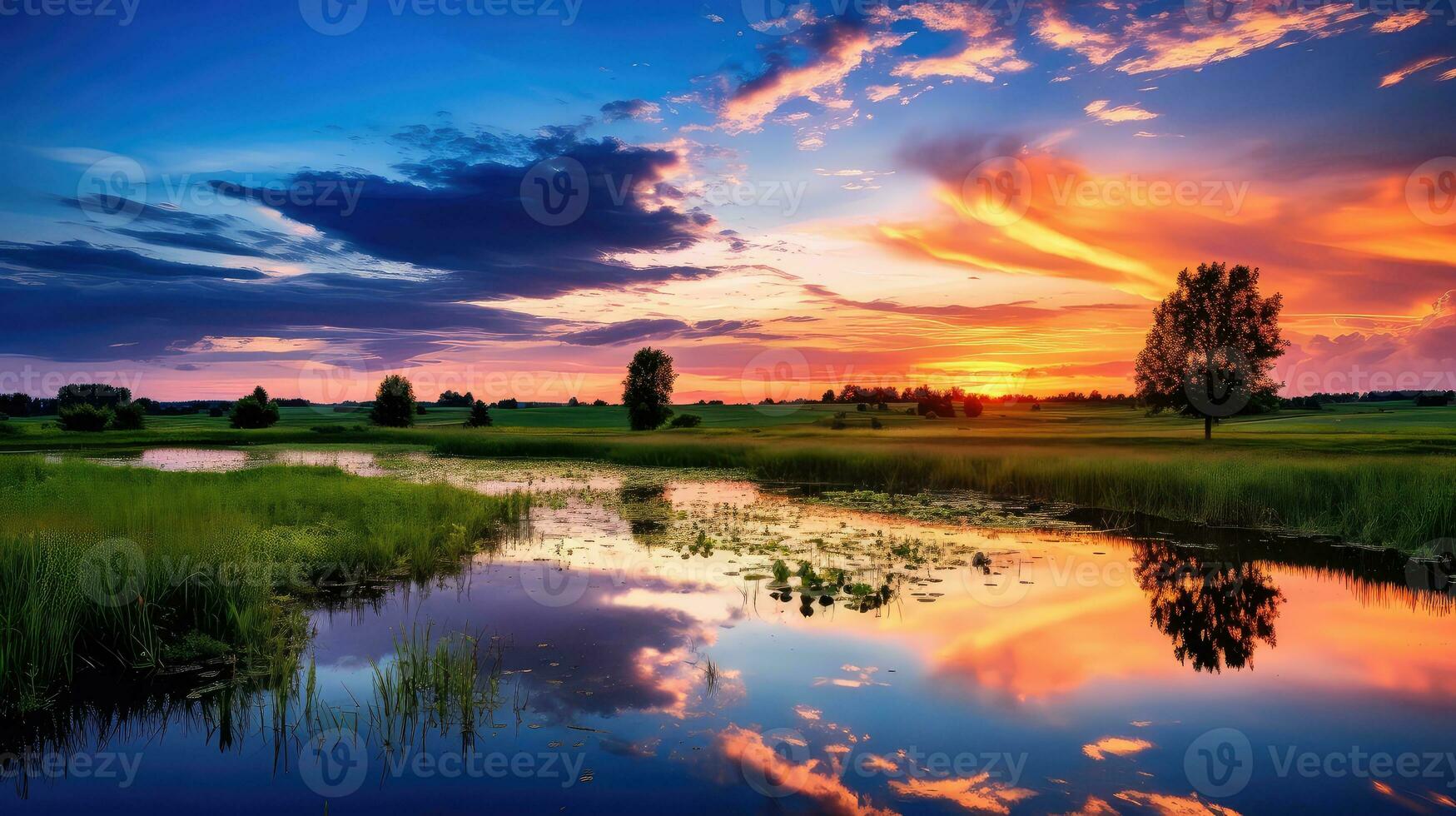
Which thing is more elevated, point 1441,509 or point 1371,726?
point 1441,509

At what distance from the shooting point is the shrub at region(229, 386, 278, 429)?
76625 millimetres

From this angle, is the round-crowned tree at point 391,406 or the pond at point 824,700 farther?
the round-crowned tree at point 391,406

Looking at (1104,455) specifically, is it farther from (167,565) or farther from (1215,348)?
(167,565)

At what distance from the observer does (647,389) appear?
3209 inches

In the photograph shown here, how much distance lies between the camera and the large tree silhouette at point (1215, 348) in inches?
1793

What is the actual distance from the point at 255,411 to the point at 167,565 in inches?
3244

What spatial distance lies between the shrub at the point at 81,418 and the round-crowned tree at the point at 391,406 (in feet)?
→ 101

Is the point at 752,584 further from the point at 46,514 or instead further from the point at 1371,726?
the point at 46,514

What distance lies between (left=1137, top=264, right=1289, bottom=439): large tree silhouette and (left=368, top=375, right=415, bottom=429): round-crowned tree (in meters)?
85.1

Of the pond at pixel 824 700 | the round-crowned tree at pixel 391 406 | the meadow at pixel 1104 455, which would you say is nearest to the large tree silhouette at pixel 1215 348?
the meadow at pixel 1104 455

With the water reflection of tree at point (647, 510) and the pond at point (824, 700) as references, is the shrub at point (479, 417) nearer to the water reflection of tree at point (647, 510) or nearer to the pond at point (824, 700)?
the water reflection of tree at point (647, 510)

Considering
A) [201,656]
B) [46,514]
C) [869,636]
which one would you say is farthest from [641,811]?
[46,514]

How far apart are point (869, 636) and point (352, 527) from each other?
12.3 m

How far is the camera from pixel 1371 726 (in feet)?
25.3
